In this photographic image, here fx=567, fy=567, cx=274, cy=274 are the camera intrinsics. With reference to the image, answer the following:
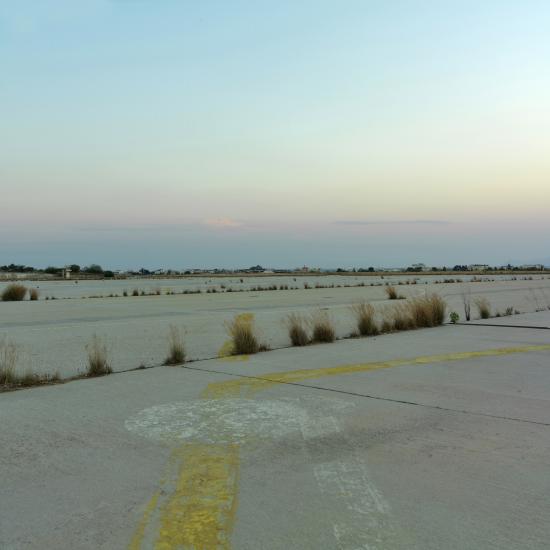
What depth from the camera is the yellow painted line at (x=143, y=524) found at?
11.0 ft

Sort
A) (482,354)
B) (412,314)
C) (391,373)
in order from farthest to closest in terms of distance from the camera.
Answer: (412,314), (482,354), (391,373)

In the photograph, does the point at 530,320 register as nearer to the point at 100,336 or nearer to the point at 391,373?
the point at 391,373

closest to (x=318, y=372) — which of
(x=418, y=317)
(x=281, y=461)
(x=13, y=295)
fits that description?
(x=281, y=461)

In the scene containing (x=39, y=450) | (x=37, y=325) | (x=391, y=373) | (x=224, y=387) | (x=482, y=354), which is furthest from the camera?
(x=37, y=325)

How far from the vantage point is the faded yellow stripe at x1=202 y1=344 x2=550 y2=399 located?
24.6 feet

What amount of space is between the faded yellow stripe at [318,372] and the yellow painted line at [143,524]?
3.11 meters

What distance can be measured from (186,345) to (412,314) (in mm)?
6716

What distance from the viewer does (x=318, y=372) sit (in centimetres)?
877

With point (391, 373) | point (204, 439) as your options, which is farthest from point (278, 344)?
point (204, 439)

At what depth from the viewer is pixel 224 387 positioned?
25.3 feet

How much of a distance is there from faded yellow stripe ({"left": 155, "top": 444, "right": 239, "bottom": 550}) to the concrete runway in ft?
0.05

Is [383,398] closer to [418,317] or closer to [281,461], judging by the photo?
[281,461]

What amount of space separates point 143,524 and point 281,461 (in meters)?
1.43

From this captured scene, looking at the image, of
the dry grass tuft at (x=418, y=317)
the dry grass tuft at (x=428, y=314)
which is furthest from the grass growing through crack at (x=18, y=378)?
the dry grass tuft at (x=428, y=314)
